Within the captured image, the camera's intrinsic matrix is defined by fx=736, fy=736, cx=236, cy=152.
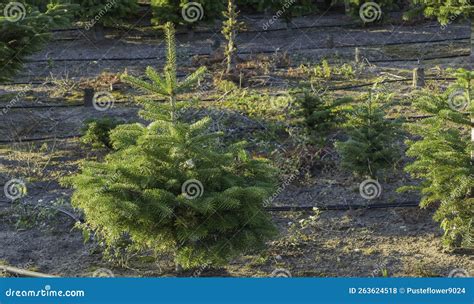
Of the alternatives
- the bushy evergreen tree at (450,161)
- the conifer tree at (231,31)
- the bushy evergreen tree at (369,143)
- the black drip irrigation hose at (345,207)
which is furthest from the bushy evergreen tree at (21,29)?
the bushy evergreen tree at (450,161)

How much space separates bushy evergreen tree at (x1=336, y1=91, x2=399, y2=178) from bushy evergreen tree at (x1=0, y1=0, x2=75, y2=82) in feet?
15.8

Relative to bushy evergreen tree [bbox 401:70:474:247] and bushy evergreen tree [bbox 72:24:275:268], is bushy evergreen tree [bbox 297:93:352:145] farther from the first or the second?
bushy evergreen tree [bbox 72:24:275:268]

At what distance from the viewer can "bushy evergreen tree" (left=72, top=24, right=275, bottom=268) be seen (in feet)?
21.6

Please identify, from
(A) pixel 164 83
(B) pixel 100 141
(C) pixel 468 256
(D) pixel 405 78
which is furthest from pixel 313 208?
(D) pixel 405 78

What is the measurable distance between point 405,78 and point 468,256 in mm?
7262

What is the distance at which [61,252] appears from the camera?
26.9 feet

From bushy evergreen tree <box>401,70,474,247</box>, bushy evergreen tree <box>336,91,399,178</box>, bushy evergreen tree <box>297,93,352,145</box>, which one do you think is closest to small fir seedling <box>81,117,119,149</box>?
bushy evergreen tree <box>297,93,352,145</box>

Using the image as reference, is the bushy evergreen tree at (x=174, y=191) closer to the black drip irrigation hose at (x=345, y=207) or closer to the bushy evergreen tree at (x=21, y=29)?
the black drip irrigation hose at (x=345, y=207)

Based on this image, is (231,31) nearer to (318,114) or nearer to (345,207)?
(318,114)

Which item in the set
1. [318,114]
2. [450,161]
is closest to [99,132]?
[318,114]

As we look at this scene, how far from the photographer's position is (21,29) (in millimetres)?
10805

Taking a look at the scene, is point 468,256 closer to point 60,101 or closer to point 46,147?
point 46,147

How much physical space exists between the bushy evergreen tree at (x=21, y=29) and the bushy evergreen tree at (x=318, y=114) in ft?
12.9

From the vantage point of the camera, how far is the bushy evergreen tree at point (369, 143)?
912 cm
